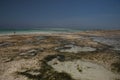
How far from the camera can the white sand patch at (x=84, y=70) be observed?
5.99m

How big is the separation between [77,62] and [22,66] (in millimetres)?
2893

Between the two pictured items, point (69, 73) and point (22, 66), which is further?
point (22, 66)

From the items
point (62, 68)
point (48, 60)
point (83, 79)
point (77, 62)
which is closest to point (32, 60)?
point (48, 60)

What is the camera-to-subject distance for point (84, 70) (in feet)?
22.0

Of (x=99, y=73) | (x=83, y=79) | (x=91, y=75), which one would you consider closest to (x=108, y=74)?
(x=99, y=73)

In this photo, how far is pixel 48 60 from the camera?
Answer: 814 cm

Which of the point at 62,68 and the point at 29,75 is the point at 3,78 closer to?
the point at 29,75

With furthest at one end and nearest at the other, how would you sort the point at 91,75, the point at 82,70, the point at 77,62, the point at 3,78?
the point at 77,62 < the point at 82,70 < the point at 91,75 < the point at 3,78

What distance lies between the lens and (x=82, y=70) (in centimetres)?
671

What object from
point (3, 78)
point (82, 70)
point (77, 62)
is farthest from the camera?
point (77, 62)

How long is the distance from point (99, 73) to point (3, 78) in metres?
4.04

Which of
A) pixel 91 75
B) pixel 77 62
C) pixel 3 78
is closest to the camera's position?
pixel 3 78

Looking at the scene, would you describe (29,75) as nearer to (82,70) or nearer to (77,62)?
(82,70)

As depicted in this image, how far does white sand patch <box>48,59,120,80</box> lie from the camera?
599 cm
